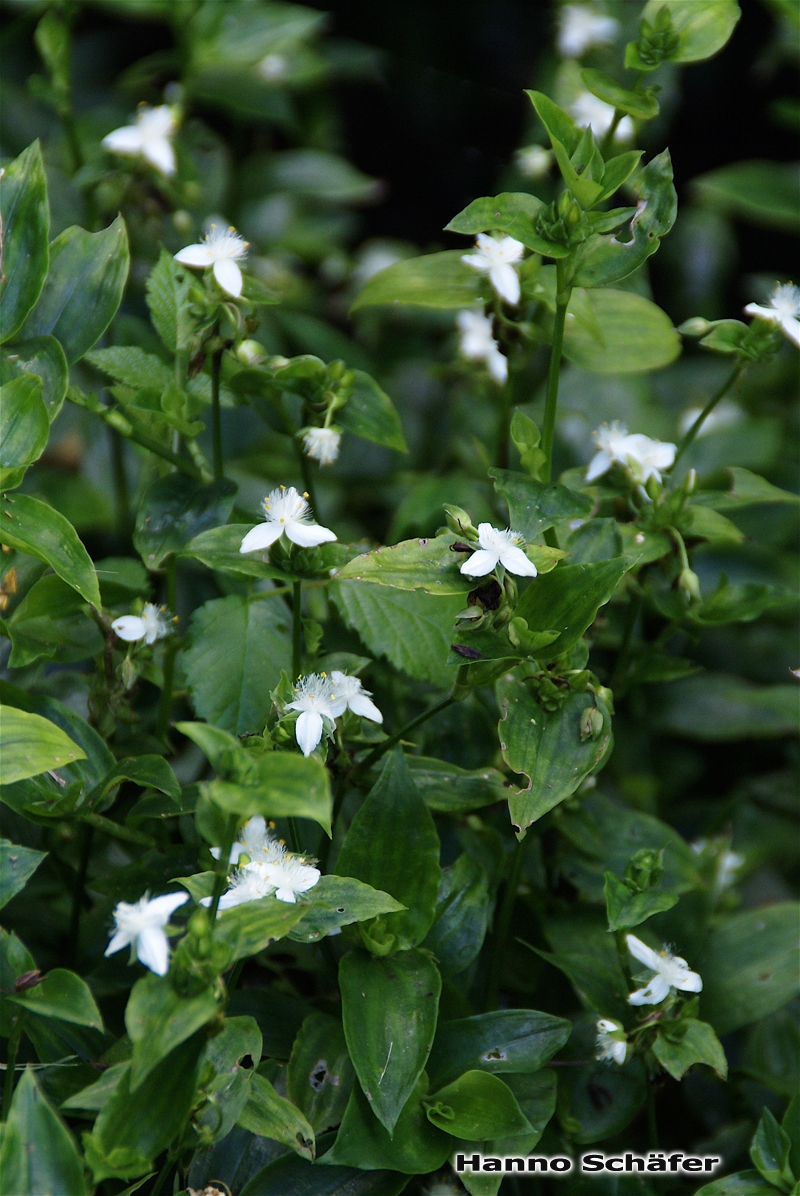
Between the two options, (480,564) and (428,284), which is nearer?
(480,564)

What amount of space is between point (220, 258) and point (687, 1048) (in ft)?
2.65

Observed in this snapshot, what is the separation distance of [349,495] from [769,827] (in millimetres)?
793

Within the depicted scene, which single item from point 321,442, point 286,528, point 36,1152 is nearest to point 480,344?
point 321,442

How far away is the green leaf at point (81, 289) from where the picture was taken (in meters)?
1.05

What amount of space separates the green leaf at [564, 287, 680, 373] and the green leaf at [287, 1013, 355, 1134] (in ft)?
2.40

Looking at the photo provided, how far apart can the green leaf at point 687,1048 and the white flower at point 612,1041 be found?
1.1 inches

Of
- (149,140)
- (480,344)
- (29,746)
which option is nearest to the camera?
(29,746)

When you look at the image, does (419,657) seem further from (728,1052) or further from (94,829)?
(728,1052)

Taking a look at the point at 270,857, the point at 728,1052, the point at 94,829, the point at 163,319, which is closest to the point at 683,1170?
the point at 728,1052

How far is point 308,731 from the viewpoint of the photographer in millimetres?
825

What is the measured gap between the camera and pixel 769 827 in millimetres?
1469

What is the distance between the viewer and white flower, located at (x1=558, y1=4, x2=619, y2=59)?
5.90 feet

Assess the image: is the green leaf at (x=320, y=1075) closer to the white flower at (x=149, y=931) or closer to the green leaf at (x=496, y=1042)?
the green leaf at (x=496, y=1042)

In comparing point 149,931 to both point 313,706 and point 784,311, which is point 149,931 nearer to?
point 313,706
